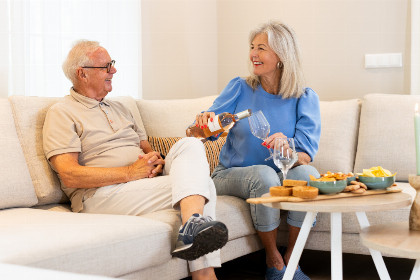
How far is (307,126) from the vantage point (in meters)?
2.84

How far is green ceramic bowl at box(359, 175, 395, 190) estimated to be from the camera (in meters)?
2.15

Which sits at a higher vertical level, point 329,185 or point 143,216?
point 329,185

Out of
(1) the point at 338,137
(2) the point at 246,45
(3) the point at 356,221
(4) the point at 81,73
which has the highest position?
(2) the point at 246,45

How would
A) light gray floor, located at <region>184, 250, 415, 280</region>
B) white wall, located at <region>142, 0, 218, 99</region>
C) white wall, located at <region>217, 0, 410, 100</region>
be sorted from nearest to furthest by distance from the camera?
1. light gray floor, located at <region>184, 250, 415, 280</region>
2. white wall, located at <region>217, 0, 410, 100</region>
3. white wall, located at <region>142, 0, 218, 99</region>

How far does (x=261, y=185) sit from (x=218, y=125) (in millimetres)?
302

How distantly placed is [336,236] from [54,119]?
45.9 inches

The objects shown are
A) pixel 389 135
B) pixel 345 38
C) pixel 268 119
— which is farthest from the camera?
pixel 345 38

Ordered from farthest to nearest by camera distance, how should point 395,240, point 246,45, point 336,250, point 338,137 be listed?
point 246,45 < point 338,137 < point 336,250 < point 395,240

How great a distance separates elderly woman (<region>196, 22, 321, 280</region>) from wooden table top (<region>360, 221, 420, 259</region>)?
0.73 meters

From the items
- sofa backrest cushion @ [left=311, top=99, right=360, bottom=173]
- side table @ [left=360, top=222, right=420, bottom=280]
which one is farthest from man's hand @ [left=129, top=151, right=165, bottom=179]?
sofa backrest cushion @ [left=311, top=99, right=360, bottom=173]

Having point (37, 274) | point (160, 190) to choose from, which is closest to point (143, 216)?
point (160, 190)

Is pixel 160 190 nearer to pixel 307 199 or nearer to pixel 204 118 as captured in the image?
pixel 204 118

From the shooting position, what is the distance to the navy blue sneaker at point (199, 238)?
6.66 ft

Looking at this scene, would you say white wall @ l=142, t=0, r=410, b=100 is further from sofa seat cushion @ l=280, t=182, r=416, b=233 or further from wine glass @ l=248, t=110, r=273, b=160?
wine glass @ l=248, t=110, r=273, b=160
